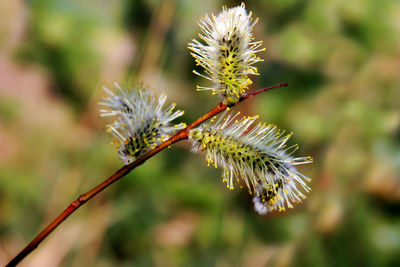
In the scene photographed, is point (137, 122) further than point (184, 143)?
No

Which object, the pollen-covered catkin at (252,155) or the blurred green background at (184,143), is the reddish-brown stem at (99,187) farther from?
the blurred green background at (184,143)

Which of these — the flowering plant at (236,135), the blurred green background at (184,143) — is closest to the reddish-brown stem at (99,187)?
the flowering plant at (236,135)

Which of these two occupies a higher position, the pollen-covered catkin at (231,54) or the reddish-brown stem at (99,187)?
the pollen-covered catkin at (231,54)

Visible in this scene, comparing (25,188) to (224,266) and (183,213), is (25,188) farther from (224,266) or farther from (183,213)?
(224,266)

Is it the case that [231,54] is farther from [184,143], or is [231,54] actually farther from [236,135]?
[184,143]

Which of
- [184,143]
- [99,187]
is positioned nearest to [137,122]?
[99,187]

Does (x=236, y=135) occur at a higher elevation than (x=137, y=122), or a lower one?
lower

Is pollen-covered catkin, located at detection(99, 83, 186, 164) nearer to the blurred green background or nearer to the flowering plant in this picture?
the flowering plant
